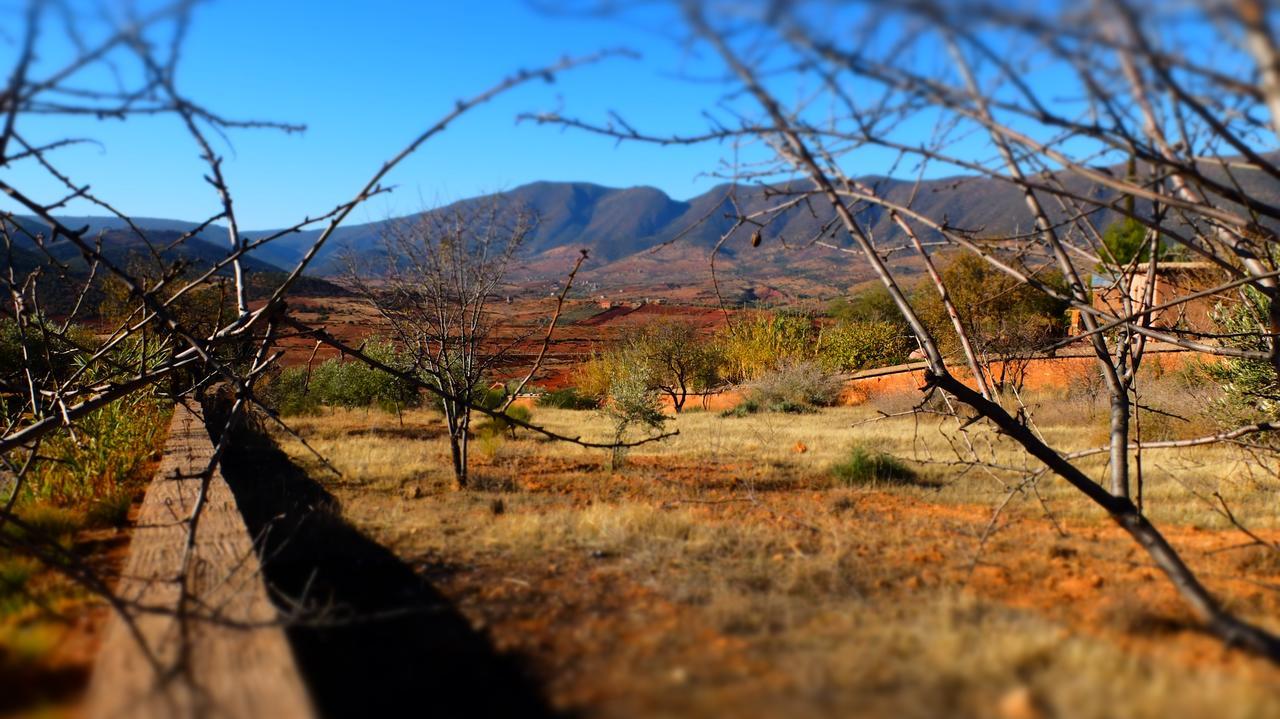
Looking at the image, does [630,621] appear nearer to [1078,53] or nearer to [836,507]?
[1078,53]

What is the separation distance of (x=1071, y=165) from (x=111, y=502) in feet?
15.1

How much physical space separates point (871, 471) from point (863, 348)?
782 inches

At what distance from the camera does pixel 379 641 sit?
2.48 metres

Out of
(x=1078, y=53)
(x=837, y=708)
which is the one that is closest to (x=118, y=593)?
(x=837, y=708)

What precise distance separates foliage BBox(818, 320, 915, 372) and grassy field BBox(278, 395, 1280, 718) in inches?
708

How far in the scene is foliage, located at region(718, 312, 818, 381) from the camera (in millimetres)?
25828

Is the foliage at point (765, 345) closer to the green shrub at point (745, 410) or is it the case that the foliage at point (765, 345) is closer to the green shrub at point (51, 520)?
the green shrub at point (745, 410)

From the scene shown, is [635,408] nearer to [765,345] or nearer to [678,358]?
[678,358]

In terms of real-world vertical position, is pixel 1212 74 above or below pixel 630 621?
above

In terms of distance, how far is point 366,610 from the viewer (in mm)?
2904

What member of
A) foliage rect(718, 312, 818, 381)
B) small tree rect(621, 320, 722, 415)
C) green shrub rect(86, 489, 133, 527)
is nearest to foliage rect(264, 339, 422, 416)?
small tree rect(621, 320, 722, 415)

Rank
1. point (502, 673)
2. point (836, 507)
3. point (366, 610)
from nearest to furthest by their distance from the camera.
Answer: point (502, 673) < point (366, 610) < point (836, 507)

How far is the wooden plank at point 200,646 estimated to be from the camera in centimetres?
153

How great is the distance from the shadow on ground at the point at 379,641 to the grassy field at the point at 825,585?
10cm
